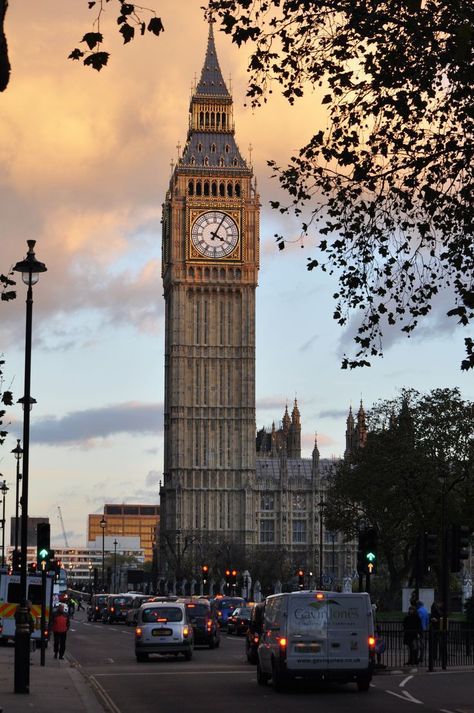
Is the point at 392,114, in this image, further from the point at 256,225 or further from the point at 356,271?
the point at 256,225

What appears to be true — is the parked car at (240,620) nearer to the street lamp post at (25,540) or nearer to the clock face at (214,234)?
the street lamp post at (25,540)

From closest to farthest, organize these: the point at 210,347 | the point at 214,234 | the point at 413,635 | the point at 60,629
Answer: the point at 413,635 < the point at 60,629 < the point at 214,234 < the point at 210,347

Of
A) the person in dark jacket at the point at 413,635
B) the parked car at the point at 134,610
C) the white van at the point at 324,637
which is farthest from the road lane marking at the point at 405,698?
the parked car at the point at 134,610

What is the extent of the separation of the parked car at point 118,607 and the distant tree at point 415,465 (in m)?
16.4

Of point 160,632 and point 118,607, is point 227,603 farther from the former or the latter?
point 160,632

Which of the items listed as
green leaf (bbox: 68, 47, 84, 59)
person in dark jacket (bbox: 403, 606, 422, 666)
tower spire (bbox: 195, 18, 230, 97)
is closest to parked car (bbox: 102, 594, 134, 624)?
person in dark jacket (bbox: 403, 606, 422, 666)

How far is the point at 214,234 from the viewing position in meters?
162

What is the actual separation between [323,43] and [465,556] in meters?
23.7

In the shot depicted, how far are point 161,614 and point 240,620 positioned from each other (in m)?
25.3

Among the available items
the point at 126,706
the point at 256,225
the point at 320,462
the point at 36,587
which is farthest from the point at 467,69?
the point at 320,462

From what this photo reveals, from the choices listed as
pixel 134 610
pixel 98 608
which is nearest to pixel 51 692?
pixel 134 610

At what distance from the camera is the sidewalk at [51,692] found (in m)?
27.4

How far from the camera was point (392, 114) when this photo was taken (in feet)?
78.8

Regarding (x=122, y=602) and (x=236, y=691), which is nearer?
(x=236, y=691)
